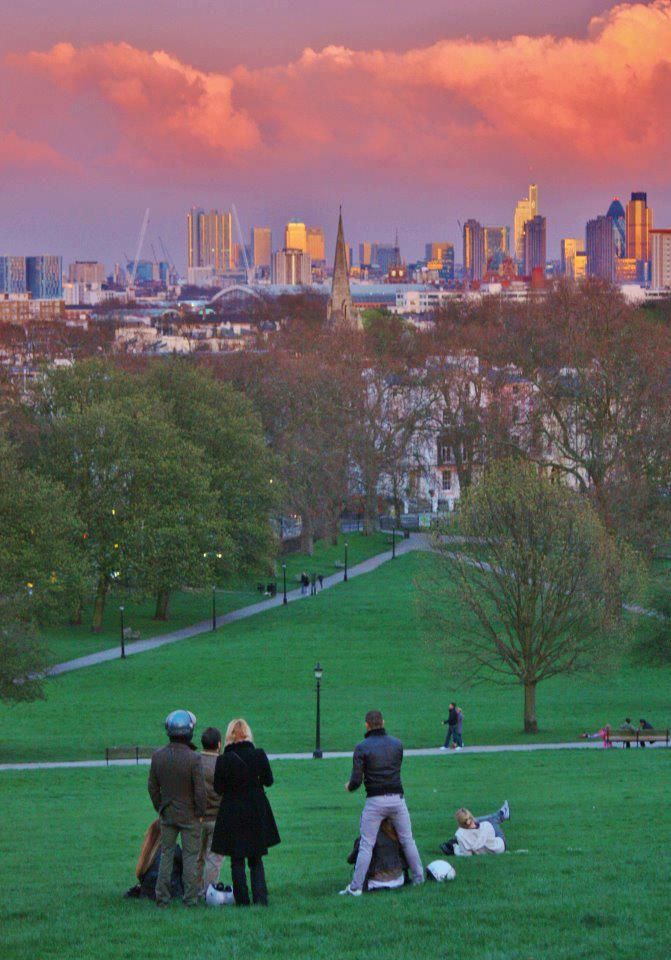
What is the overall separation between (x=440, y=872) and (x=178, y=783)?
104 inches

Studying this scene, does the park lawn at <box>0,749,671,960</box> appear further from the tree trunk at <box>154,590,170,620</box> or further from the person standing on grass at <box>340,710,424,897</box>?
the tree trunk at <box>154,590,170,620</box>

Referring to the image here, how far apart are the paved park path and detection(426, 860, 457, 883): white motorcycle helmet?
121 feet

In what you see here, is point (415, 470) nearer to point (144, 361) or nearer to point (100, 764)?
point (144, 361)

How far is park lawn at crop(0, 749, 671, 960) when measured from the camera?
13.1m

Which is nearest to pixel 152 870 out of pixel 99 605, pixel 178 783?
pixel 178 783

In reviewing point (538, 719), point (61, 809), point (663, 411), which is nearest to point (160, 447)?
point (663, 411)

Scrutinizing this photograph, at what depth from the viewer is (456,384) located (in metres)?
103

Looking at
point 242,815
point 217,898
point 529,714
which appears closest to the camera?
point 242,815

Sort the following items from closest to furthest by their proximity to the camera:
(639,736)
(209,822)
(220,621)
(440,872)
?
(209,822)
(440,872)
(639,736)
(220,621)

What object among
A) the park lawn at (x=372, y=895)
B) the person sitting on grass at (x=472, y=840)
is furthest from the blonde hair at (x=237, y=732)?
the person sitting on grass at (x=472, y=840)

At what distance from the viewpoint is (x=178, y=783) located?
15070mm

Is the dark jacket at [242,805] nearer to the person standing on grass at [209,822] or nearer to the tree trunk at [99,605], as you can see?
the person standing on grass at [209,822]

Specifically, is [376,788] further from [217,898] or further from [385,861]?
[217,898]

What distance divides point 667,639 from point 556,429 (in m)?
43.1
